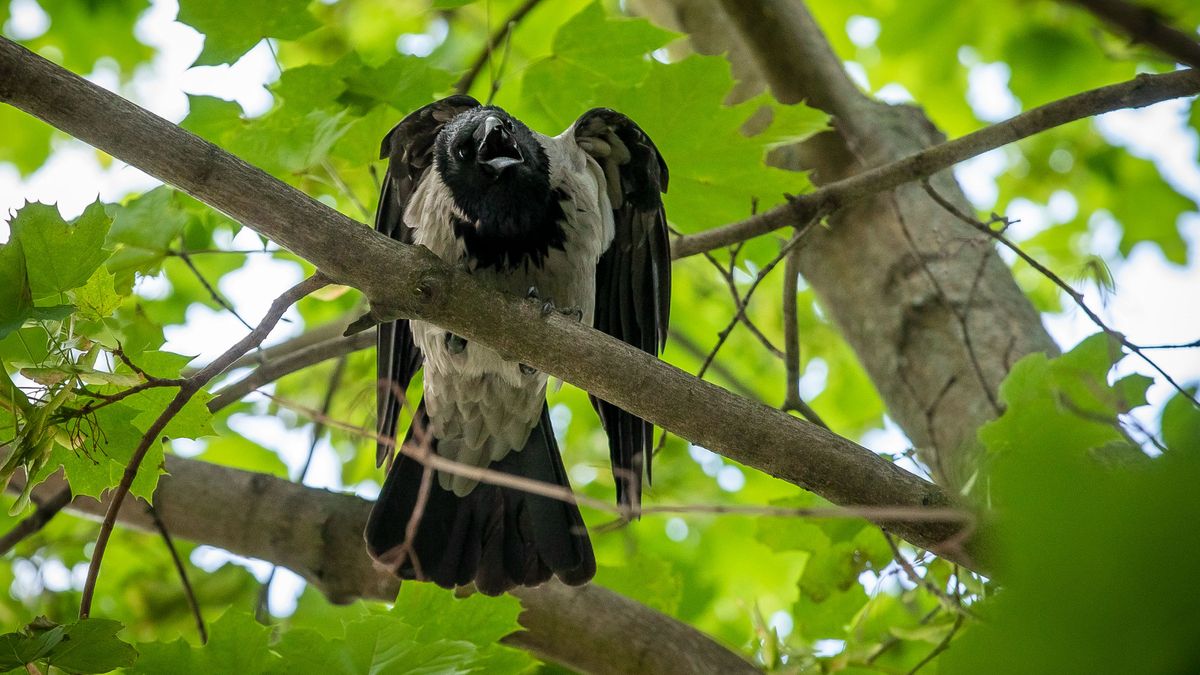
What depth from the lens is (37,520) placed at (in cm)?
285

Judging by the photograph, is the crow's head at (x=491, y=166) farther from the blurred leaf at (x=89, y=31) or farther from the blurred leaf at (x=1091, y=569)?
the blurred leaf at (x=89, y=31)

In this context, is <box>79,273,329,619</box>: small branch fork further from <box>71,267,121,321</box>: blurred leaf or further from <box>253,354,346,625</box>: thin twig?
<box>253,354,346,625</box>: thin twig

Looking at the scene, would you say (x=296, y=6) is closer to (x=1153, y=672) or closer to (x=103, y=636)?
(x=103, y=636)

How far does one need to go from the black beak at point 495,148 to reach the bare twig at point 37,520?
1.53 meters

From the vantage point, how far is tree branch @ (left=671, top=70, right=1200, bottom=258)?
2.34 meters

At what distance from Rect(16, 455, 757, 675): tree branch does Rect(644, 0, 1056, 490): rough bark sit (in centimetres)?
103

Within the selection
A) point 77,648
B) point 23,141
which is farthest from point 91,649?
point 23,141

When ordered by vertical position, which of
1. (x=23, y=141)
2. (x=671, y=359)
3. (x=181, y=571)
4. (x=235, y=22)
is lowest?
(x=181, y=571)

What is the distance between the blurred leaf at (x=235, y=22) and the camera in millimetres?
2587

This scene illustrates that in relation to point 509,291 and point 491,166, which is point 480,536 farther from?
point 491,166

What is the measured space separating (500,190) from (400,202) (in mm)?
656

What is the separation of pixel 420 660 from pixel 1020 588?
1.58 meters

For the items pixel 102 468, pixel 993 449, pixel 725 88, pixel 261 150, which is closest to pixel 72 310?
pixel 102 468

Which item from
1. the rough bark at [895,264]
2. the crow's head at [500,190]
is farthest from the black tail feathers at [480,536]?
the rough bark at [895,264]
